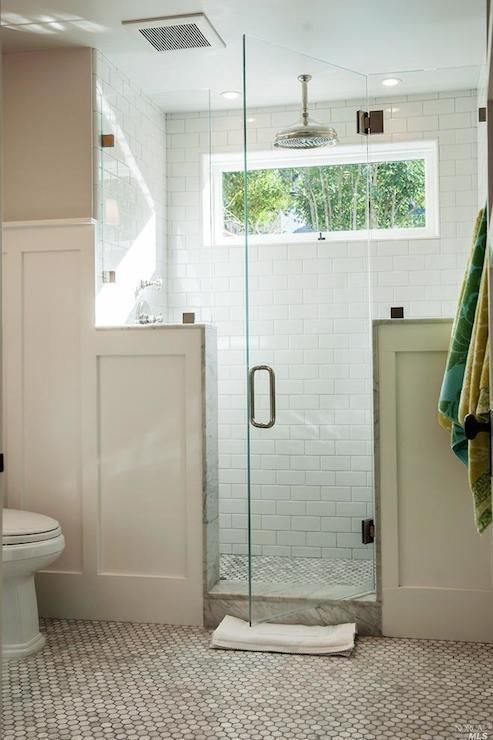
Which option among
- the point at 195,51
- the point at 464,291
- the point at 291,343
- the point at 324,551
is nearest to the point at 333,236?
the point at 291,343

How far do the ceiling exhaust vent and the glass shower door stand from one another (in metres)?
0.33

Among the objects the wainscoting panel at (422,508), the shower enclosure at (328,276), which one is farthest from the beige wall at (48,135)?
the wainscoting panel at (422,508)

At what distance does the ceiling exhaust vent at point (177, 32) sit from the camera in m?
3.10

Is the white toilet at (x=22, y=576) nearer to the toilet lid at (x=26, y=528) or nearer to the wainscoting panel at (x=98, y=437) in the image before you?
the toilet lid at (x=26, y=528)

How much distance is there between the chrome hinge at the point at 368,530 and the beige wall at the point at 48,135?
5.94ft

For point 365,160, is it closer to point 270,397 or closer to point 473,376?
point 270,397

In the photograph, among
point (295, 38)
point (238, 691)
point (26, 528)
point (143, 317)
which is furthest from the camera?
point (143, 317)

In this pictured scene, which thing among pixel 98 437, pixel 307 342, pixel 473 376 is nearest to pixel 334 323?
pixel 307 342

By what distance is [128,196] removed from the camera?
3797mm

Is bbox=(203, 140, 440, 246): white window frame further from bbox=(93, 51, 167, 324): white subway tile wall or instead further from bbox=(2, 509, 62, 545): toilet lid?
bbox=(2, 509, 62, 545): toilet lid

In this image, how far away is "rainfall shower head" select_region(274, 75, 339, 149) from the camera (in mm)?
3131

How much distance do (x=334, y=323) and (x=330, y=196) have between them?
538 millimetres

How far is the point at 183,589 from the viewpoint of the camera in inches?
130

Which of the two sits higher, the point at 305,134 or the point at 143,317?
the point at 305,134
